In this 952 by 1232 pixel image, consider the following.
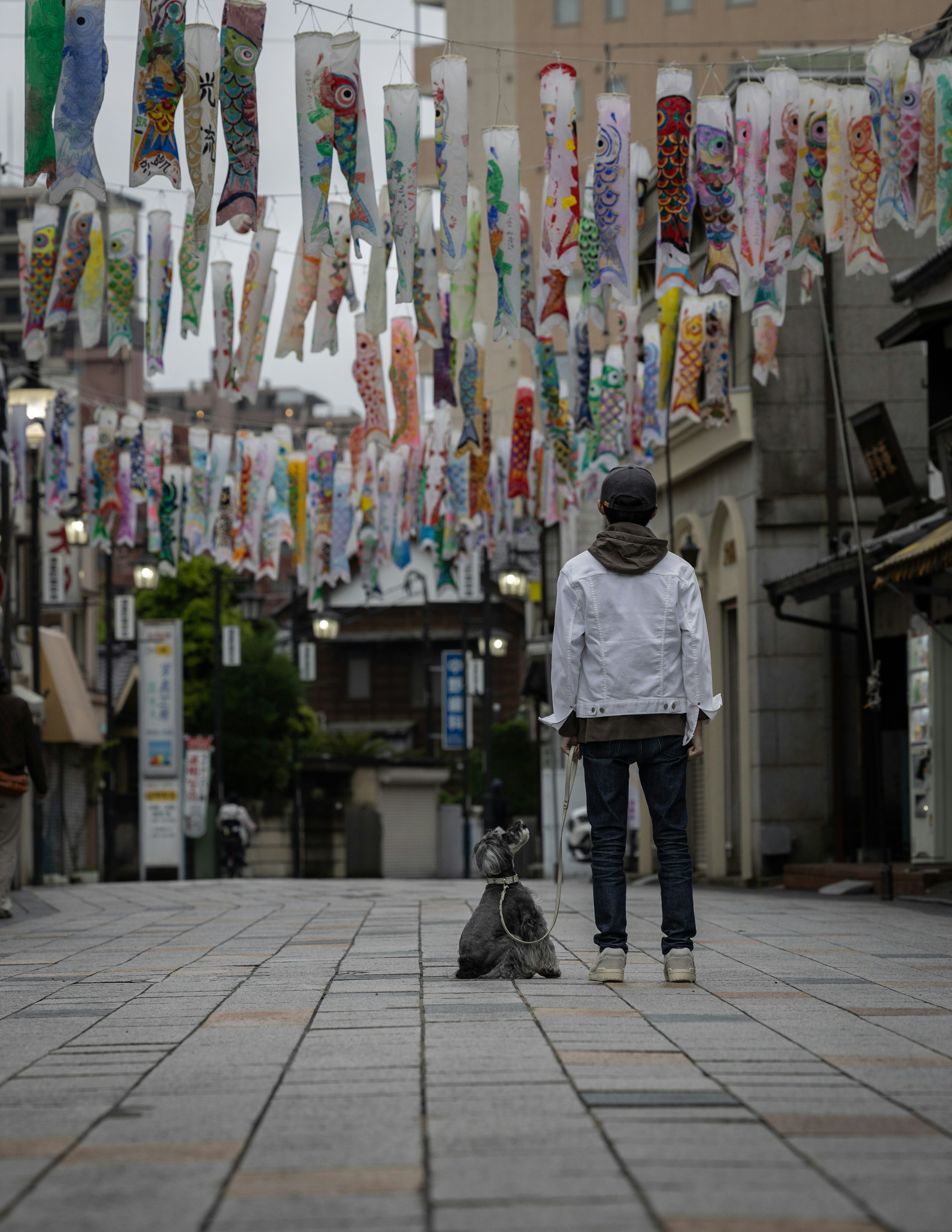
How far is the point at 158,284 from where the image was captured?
1543 cm

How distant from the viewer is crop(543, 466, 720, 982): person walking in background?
687 cm

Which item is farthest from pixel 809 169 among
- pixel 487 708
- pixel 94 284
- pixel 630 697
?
pixel 487 708

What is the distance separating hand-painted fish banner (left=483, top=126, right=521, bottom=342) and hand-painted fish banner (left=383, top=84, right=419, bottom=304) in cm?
73

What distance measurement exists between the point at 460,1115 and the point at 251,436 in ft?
66.5

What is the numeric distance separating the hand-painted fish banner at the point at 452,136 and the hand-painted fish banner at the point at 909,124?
3.38 meters

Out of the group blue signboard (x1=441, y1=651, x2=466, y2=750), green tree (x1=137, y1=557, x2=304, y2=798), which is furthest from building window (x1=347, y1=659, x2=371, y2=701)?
blue signboard (x1=441, y1=651, x2=466, y2=750)

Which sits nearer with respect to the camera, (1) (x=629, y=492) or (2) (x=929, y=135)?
(1) (x=629, y=492)

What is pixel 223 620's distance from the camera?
172ft

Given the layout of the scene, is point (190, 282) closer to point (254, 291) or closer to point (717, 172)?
point (254, 291)

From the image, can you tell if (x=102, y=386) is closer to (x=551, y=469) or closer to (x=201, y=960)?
(x=551, y=469)

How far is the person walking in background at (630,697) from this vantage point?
271 inches

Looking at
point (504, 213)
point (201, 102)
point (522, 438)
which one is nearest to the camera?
point (201, 102)

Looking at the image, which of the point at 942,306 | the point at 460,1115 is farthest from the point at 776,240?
the point at 460,1115

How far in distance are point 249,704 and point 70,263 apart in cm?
3800
